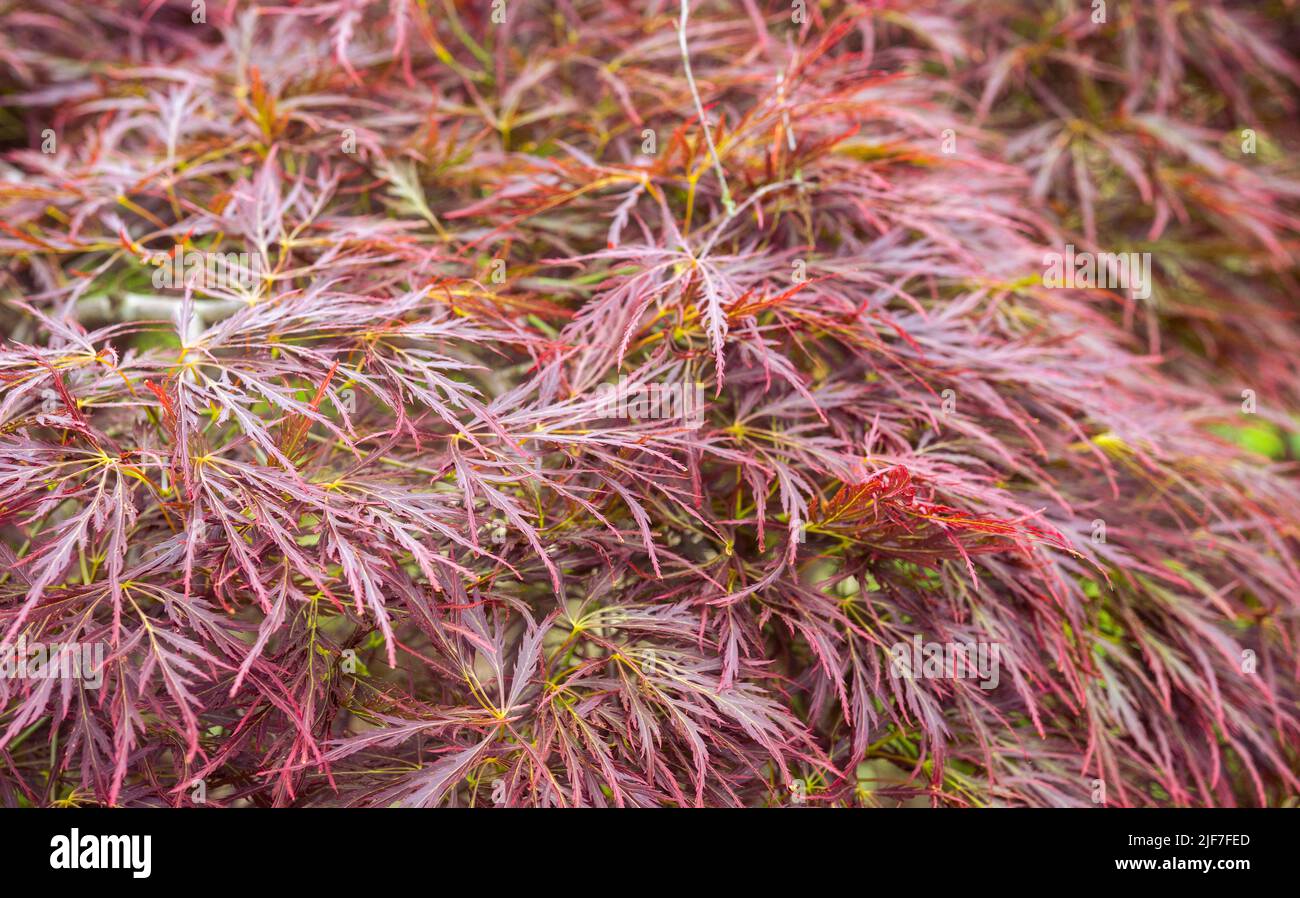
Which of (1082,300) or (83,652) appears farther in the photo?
(1082,300)

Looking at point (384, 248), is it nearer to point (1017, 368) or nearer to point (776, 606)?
point (776, 606)

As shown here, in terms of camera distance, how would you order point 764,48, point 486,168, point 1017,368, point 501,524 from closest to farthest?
point 501,524 < point 1017,368 < point 486,168 < point 764,48

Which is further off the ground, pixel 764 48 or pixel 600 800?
pixel 764 48

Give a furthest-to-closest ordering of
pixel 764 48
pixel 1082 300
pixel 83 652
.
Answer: pixel 1082 300 < pixel 764 48 < pixel 83 652

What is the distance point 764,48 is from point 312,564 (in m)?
1.47

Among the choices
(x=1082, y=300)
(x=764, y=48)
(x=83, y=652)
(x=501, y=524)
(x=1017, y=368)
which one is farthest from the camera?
(x=1082, y=300)

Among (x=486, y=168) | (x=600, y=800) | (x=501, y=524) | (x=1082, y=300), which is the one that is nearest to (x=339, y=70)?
(x=486, y=168)

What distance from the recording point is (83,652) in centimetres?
117

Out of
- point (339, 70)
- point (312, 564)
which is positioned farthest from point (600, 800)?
point (339, 70)

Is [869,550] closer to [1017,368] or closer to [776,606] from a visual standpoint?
[776,606]

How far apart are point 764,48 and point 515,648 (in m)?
1.41
